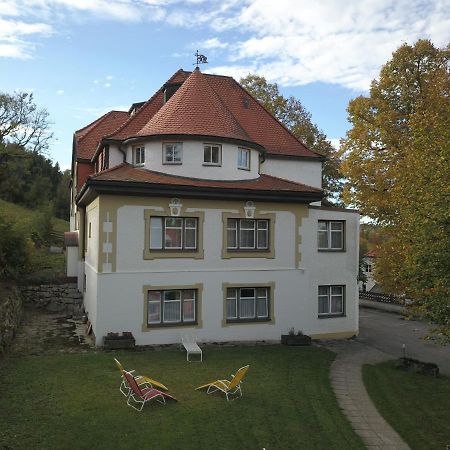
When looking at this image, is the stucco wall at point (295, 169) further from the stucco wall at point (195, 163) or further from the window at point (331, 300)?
the window at point (331, 300)

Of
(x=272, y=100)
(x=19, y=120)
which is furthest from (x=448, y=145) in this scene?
(x=19, y=120)

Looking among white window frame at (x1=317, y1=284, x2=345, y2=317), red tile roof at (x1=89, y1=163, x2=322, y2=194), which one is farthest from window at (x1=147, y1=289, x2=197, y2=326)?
white window frame at (x1=317, y1=284, x2=345, y2=317)

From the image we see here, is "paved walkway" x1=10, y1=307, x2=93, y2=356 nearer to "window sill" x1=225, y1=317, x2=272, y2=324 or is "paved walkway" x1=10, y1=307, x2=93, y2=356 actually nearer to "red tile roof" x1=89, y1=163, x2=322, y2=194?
"window sill" x1=225, y1=317, x2=272, y2=324

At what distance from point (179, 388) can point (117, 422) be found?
106 inches

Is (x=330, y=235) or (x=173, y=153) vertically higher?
(x=173, y=153)

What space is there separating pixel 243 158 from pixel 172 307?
6.89m

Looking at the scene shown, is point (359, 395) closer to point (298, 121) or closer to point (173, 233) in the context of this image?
point (173, 233)

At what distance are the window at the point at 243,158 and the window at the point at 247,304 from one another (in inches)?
202

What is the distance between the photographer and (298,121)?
121 ft

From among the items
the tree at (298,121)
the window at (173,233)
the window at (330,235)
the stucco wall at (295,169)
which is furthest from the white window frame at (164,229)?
the tree at (298,121)

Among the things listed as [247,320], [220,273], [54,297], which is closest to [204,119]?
[220,273]

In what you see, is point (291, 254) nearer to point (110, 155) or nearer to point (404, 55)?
point (110, 155)

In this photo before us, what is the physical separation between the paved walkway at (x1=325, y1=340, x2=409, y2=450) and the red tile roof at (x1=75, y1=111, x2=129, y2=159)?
648 inches

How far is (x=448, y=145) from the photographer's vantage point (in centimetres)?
1090
